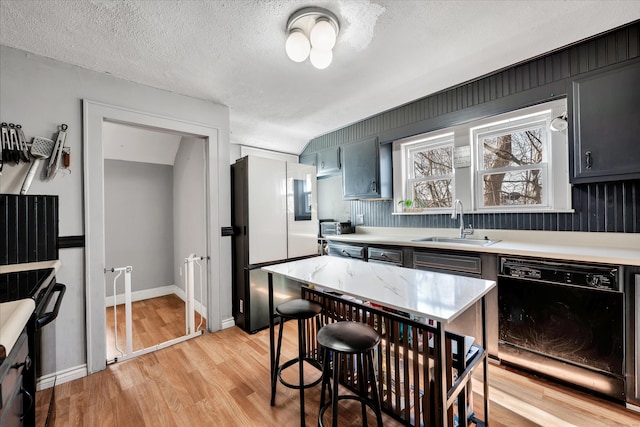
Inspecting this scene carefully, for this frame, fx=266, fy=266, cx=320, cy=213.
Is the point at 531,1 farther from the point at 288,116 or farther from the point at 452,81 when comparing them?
the point at 288,116

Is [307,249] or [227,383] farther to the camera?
[307,249]

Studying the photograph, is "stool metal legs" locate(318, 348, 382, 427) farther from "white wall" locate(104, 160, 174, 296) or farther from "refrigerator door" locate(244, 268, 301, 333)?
"white wall" locate(104, 160, 174, 296)

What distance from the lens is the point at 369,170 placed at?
3330mm

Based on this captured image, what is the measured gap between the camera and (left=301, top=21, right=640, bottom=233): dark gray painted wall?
1896mm

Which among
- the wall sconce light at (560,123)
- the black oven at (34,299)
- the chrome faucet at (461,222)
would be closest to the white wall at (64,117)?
the black oven at (34,299)

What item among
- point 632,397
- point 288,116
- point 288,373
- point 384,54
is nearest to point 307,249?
point 288,373

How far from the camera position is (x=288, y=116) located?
3.25 metres

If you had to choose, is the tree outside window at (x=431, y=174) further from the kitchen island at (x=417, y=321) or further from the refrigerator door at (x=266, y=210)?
the kitchen island at (x=417, y=321)

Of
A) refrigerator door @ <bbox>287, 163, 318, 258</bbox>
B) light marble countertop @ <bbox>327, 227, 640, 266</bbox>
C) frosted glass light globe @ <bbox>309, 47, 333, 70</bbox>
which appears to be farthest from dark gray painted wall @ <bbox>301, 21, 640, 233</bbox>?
frosted glass light globe @ <bbox>309, 47, 333, 70</bbox>

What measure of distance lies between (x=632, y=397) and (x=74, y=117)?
4157mm

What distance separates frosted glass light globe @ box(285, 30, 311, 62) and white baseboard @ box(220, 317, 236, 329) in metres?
2.55

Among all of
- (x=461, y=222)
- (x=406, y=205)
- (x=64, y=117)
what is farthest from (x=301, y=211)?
(x=64, y=117)

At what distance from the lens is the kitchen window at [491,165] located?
2.25 metres

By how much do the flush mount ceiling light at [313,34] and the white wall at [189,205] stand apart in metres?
1.71
